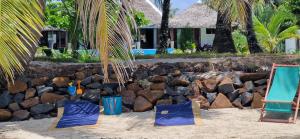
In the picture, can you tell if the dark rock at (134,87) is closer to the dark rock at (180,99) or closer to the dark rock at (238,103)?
the dark rock at (180,99)

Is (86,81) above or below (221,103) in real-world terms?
above

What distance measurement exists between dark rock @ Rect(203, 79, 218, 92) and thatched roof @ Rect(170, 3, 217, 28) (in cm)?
1663

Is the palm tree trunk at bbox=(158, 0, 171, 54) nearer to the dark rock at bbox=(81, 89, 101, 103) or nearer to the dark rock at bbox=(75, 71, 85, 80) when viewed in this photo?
the dark rock at bbox=(75, 71, 85, 80)

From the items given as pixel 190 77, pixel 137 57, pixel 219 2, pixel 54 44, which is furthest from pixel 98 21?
pixel 54 44

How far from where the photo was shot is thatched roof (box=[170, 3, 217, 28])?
27.5 meters

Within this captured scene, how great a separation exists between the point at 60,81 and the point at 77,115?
1.67m

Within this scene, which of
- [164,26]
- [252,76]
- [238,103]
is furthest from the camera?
[164,26]

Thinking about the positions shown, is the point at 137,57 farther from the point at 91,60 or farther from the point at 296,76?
the point at 296,76

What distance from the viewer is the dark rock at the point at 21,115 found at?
9734mm

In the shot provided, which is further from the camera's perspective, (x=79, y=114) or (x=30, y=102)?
(x=30, y=102)

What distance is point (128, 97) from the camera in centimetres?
1037

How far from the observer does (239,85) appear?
10.6m

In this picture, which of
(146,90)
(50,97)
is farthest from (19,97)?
(146,90)

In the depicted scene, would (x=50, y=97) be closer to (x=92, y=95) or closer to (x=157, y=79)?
(x=92, y=95)
